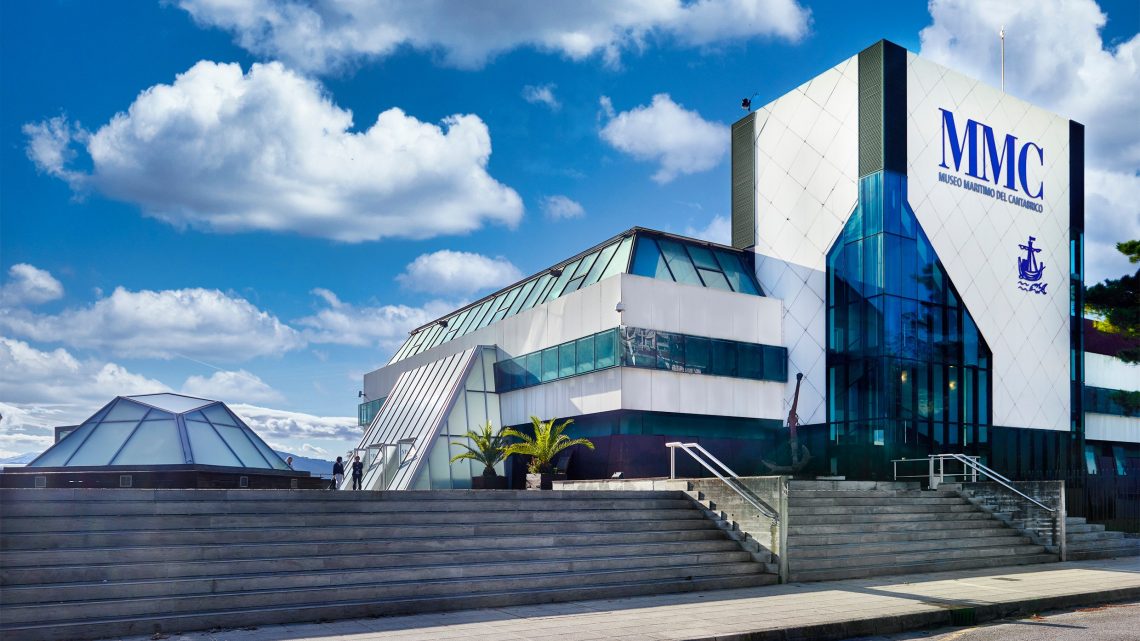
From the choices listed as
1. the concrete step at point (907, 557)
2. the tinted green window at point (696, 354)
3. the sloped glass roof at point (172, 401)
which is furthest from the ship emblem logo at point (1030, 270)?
the sloped glass roof at point (172, 401)

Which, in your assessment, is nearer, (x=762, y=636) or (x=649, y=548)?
(x=762, y=636)

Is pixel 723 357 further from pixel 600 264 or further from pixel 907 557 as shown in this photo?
pixel 907 557

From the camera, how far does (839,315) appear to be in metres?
28.5

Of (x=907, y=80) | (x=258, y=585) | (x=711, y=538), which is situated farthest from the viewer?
(x=907, y=80)

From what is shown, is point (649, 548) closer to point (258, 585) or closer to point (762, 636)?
point (762, 636)

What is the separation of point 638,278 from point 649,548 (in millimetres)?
12087

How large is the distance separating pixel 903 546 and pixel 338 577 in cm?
1158

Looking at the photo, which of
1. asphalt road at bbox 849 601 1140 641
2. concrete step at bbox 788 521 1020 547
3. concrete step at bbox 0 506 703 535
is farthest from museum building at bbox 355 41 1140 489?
asphalt road at bbox 849 601 1140 641

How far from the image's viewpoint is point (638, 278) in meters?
27.2

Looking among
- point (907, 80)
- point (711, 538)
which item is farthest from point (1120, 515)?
point (711, 538)

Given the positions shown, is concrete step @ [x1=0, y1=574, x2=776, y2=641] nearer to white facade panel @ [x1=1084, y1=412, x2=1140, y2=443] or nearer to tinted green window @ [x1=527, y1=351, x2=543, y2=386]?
tinted green window @ [x1=527, y1=351, x2=543, y2=386]

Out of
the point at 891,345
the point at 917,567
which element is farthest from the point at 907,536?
the point at 891,345

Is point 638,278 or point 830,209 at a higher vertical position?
point 830,209

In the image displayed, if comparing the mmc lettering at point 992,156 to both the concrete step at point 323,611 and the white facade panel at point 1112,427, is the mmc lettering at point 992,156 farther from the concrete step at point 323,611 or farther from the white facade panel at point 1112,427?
the concrete step at point 323,611
